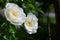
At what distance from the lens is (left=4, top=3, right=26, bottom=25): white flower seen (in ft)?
1.95

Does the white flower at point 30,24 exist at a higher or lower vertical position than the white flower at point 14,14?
lower

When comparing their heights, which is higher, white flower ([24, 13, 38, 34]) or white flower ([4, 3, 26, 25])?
white flower ([4, 3, 26, 25])

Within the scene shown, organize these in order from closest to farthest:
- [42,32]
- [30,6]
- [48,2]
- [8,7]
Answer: [8,7], [30,6], [42,32], [48,2]

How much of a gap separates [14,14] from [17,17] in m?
0.02

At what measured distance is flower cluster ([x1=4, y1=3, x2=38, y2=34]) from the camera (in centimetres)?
60

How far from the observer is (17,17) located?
610 mm

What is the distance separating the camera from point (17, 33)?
0.67 metres

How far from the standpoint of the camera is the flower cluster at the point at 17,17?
0.60 m

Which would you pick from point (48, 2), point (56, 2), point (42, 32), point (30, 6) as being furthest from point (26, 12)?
point (48, 2)

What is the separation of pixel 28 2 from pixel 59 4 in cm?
39

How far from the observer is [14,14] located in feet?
2.02

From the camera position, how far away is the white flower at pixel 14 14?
1.95 ft

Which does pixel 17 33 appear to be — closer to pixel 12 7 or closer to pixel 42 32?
pixel 12 7

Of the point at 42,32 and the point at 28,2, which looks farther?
the point at 42,32
